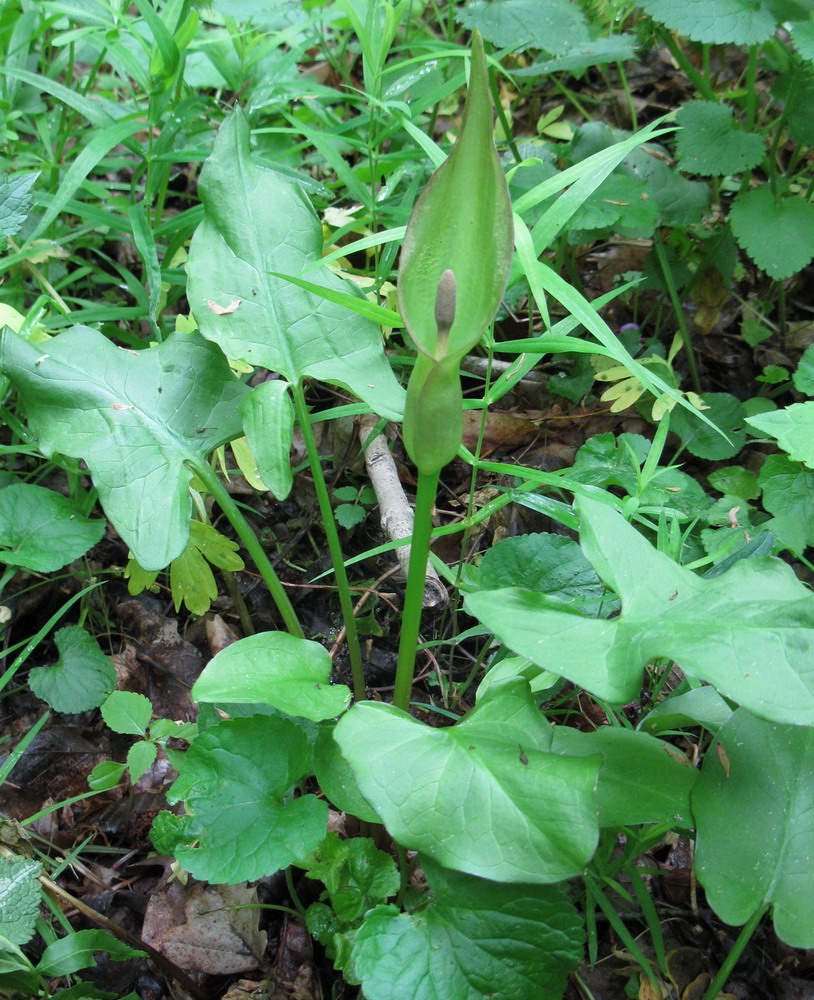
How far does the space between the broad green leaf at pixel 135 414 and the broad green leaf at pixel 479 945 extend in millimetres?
557

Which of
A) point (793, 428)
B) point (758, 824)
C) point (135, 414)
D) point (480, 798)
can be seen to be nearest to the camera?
point (480, 798)

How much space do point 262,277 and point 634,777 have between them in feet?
3.01

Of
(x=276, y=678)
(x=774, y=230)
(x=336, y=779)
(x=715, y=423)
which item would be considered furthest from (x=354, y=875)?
(x=774, y=230)

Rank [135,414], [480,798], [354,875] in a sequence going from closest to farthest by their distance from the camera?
[480,798] < [354,875] < [135,414]

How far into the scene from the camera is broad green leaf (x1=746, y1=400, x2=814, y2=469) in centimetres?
142

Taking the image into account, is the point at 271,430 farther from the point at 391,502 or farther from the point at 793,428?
the point at 793,428

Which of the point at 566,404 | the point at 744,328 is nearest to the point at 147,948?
the point at 566,404

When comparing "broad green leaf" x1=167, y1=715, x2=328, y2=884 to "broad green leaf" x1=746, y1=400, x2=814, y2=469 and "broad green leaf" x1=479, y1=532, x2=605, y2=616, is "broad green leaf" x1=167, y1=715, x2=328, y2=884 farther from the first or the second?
"broad green leaf" x1=746, y1=400, x2=814, y2=469

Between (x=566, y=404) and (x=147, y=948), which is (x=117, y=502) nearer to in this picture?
(x=147, y=948)

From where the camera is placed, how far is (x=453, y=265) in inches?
37.7

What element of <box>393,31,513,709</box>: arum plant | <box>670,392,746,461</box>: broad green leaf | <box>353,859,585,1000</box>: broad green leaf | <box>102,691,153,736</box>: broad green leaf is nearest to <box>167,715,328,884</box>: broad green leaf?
<box>353,859,585,1000</box>: broad green leaf

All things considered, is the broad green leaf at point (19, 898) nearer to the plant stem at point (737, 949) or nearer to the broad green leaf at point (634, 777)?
the broad green leaf at point (634, 777)

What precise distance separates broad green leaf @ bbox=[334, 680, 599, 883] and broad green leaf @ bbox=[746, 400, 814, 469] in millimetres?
800

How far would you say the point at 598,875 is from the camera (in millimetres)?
1144
